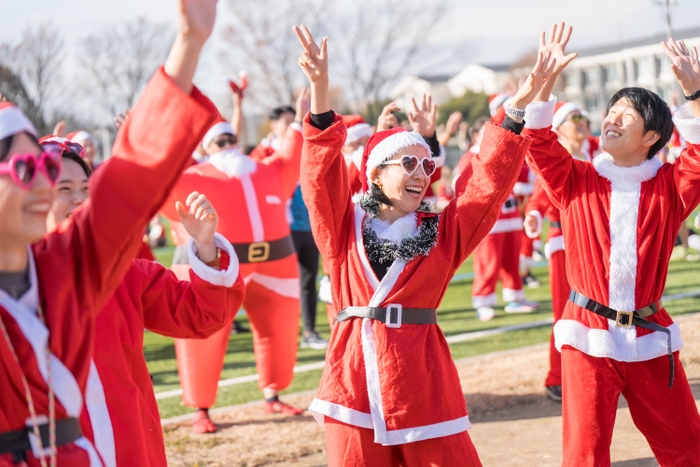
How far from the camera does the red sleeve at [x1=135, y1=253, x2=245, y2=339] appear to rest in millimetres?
2592

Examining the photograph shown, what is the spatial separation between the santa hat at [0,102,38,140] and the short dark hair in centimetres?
289

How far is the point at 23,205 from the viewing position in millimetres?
1789

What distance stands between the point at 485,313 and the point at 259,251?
396 centimetres

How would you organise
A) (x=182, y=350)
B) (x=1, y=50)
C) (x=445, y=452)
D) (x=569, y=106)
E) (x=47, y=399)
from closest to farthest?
(x=47, y=399) → (x=445, y=452) → (x=182, y=350) → (x=569, y=106) → (x=1, y=50)

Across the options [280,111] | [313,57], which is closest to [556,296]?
[313,57]

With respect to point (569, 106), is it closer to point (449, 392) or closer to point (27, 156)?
point (449, 392)

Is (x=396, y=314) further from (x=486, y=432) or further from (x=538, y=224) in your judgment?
(x=538, y=224)

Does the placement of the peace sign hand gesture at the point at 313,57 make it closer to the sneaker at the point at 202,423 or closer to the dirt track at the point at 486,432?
the dirt track at the point at 486,432

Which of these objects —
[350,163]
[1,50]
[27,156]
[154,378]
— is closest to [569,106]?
[350,163]

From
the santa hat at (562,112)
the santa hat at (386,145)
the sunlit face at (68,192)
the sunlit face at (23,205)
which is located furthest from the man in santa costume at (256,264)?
the sunlit face at (23,205)

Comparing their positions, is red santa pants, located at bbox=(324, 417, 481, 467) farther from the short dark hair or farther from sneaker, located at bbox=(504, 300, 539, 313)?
sneaker, located at bbox=(504, 300, 539, 313)

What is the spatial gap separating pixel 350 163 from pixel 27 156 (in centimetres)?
422

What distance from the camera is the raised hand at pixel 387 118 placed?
5.30 meters

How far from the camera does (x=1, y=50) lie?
26.8 meters
